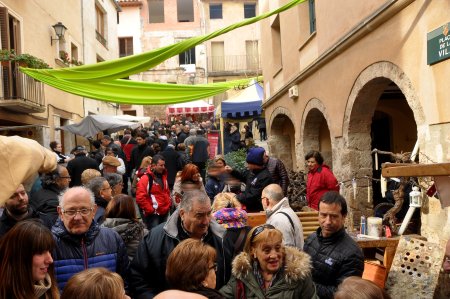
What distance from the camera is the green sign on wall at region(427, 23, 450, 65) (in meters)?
5.14

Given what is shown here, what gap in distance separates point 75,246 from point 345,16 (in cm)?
673

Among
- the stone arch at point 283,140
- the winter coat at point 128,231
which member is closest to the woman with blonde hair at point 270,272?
the winter coat at point 128,231

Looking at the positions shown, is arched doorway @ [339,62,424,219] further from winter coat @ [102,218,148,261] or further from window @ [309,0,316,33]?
winter coat @ [102,218,148,261]

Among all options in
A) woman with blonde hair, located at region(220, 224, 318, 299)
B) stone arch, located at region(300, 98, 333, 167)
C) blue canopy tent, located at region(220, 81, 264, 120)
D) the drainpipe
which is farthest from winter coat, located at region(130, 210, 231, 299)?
blue canopy tent, located at region(220, 81, 264, 120)

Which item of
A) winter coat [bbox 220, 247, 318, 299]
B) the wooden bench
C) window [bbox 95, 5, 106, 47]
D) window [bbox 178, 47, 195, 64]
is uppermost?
window [bbox 178, 47, 195, 64]

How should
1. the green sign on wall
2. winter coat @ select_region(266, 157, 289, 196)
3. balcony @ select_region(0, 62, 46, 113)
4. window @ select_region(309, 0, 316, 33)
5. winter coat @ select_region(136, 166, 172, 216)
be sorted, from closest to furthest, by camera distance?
the green sign on wall → winter coat @ select_region(136, 166, 172, 216) → winter coat @ select_region(266, 157, 289, 196) → window @ select_region(309, 0, 316, 33) → balcony @ select_region(0, 62, 46, 113)

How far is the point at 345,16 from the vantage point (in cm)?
844

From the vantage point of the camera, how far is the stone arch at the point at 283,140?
1620 centimetres

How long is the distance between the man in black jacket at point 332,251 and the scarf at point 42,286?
1.93 m

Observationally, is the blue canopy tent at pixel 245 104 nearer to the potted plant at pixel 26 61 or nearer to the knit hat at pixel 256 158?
the potted plant at pixel 26 61

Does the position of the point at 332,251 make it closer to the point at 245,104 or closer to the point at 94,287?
the point at 94,287

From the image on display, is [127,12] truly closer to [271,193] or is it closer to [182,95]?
[182,95]

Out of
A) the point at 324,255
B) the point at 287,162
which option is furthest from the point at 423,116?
the point at 287,162

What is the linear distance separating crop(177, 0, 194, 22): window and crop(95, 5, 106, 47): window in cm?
1528
